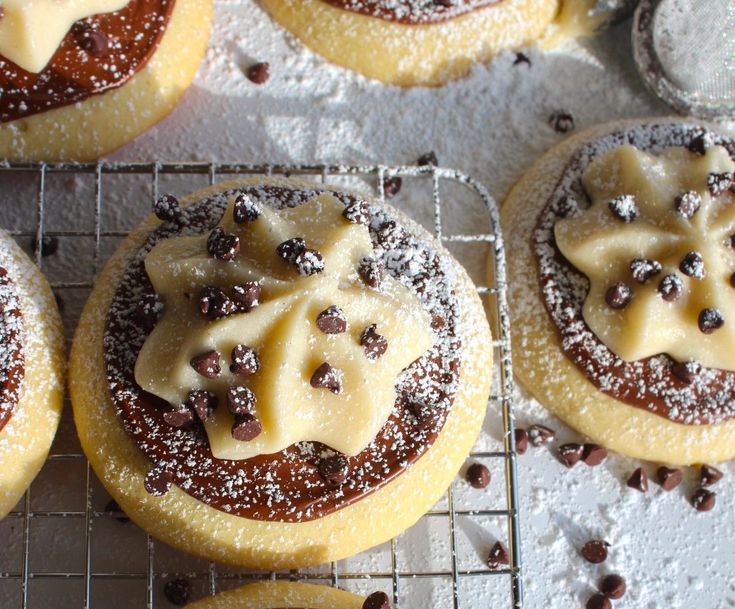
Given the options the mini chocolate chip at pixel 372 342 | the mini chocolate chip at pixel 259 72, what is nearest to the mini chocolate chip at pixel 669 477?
the mini chocolate chip at pixel 372 342

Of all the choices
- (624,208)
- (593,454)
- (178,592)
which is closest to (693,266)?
(624,208)

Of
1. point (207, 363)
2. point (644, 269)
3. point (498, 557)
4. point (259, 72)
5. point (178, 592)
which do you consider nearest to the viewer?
point (207, 363)

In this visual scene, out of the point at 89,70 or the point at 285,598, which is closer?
the point at 285,598

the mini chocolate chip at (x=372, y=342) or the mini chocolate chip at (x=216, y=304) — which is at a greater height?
the mini chocolate chip at (x=216, y=304)

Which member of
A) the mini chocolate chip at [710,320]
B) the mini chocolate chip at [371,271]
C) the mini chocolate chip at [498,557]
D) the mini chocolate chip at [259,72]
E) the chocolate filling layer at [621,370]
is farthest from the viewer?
the mini chocolate chip at [259,72]

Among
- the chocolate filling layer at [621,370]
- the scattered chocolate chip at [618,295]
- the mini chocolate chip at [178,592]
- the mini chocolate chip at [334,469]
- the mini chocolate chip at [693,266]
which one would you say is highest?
the mini chocolate chip at [693,266]

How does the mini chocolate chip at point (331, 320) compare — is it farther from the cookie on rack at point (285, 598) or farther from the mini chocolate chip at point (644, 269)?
the mini chocolate chip at point (644, 269)

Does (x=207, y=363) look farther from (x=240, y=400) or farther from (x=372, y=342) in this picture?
(x=372, y=342)
